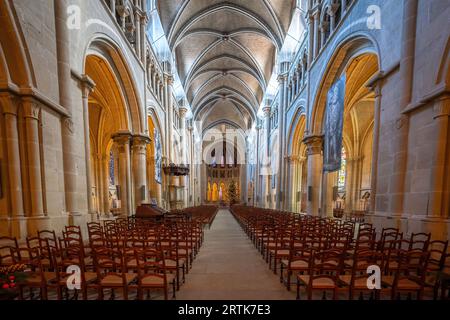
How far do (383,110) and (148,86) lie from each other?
13.5 m

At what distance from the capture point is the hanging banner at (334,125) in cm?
945

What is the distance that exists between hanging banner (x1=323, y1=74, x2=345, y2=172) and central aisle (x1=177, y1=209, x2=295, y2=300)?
20.2ft

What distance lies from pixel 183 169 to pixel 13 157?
13663 mm

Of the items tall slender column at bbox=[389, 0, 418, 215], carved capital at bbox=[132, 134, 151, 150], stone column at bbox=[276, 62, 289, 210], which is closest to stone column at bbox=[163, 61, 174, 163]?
carved capital at bbox=[132, 134, 151, 150]

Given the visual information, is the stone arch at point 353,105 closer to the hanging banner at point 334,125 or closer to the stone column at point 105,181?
the hanging banner at point 334,125

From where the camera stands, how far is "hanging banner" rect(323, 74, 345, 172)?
372 inches

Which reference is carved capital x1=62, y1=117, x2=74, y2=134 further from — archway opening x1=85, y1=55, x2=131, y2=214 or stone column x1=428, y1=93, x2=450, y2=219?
stone column x1=428, y1=93, x2=450, y2=219

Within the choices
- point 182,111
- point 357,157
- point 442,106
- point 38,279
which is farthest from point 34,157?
point 357,157

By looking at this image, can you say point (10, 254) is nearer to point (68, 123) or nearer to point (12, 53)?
point (68, 123)

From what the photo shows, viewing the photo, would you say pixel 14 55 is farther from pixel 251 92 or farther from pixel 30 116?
pixel 251 92

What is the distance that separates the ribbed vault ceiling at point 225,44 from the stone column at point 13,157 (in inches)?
654

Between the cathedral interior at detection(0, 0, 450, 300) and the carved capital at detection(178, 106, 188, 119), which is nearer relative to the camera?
the cathedral interior at detection(0, 0, 450, 300)

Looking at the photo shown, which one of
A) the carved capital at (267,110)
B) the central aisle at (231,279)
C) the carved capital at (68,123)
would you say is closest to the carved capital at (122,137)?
the carved capital at (68,123)
